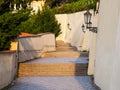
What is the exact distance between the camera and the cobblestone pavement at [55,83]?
15906 mm

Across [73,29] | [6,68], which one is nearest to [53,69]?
[6,68]

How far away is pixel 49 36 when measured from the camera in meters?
29.4

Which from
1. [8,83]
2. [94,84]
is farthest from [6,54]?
[94,84]

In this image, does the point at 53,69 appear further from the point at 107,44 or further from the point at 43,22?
the point at 43,22

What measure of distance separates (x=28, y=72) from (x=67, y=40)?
1658 centimetres

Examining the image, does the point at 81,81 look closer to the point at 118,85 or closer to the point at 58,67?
the point at 58,67

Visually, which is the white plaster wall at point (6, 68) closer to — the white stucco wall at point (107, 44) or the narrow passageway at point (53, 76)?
the narrow passageway at point (53, 76)

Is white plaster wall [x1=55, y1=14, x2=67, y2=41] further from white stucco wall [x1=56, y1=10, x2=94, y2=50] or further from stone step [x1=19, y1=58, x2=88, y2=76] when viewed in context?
stone step [x1=19, y1=58, x2=88, y2=76]

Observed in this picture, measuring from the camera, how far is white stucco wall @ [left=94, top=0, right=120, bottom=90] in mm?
12158

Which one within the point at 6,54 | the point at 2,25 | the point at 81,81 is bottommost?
the point at 81,81

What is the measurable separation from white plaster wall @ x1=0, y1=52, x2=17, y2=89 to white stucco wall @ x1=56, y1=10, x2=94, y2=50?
11.3 m

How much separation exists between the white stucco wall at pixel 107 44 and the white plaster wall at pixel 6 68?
11.8 ft

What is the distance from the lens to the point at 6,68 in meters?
15.5

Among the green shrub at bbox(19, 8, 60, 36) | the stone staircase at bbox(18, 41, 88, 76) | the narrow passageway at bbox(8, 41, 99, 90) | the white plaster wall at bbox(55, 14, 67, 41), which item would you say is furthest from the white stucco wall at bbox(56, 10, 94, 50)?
the narrow passageway at bbox(8, 41, 99, 90)
